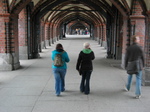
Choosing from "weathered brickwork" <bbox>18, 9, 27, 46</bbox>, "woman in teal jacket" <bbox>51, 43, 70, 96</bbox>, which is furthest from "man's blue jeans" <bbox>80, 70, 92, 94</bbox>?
"weathered brickwork" <bbox>18, 9, 27, 46</bbox>

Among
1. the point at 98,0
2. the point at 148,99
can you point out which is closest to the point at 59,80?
the point at 148,99

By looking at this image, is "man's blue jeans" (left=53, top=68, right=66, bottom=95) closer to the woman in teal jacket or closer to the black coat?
the woman in teal jacket

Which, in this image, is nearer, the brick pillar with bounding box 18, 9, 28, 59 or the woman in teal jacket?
the woman in teal jacket

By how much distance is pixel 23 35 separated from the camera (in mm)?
14266

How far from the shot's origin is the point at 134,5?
1041 centimetres

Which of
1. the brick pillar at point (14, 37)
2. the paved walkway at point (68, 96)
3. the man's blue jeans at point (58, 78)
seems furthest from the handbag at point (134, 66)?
the brick pillar at point (14, 37)

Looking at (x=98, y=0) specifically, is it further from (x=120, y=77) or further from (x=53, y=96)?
(x=53, y=96)

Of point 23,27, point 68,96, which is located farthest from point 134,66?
point 23,27

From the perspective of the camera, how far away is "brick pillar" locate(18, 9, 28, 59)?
46.2ft

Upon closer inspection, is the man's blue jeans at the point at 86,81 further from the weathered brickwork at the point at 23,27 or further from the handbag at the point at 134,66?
the weathered brickwork at the point at 23,27

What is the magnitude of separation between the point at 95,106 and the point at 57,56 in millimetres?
1715

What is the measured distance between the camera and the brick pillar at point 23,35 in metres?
14.1

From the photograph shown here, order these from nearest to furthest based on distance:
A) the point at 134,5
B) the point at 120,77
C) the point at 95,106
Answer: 1. the point at 95,106
2. the point at 120,77
3. the point at 134,5

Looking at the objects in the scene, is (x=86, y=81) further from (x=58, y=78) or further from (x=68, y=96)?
(x=58, y=78)
